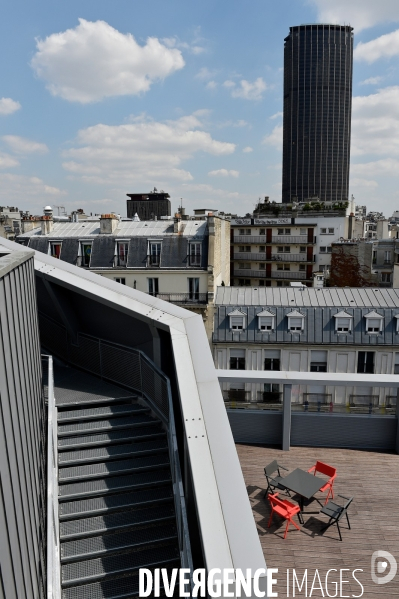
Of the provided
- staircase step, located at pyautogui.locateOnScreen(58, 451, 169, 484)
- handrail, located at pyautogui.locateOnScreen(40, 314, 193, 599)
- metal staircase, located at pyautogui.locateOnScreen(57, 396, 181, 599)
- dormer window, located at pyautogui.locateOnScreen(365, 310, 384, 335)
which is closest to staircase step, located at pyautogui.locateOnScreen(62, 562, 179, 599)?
metal staircase, located at pyautogui.locateOnScreen(57, 396, 181, 599)

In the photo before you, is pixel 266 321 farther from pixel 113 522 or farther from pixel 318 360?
pixel 113 522

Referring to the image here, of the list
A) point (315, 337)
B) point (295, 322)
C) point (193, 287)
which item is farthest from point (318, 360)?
point (193, 287)


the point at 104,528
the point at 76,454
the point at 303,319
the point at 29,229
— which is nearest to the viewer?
the point at 104,528

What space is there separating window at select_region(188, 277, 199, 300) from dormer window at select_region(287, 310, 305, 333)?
23.4ft

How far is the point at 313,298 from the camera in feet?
86.1

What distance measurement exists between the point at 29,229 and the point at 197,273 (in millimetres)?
15704

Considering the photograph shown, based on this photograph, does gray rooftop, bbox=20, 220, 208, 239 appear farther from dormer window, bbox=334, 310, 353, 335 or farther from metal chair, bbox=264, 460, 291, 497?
metal chair, bbox=264, 460, 291, 497

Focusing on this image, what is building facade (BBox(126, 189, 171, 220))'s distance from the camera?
7825 centimetres

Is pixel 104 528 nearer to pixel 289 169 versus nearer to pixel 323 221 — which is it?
pixel 323 221

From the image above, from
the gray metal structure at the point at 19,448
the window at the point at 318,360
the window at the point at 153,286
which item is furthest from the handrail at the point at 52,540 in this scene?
the window at the point at 153,286

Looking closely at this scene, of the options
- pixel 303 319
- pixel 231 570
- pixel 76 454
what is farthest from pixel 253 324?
pixel 231 570

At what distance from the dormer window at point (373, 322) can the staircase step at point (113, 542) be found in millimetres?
21701

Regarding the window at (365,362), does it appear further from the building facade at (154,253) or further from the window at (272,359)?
the building facade at (154,253)

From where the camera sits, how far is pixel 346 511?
235 inches
